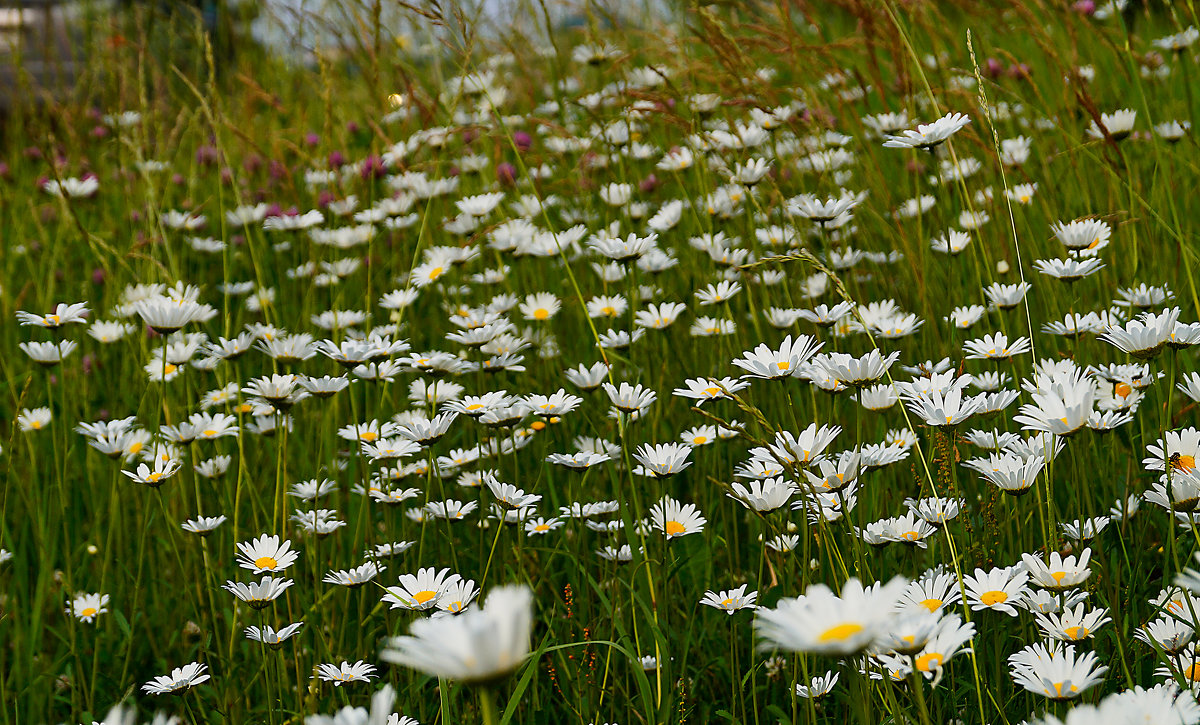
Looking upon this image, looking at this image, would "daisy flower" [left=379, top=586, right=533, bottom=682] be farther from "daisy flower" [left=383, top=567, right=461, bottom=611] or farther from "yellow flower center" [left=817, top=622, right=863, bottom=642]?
"daisy flower" [left=383, top=567, right=461, bottom=611]

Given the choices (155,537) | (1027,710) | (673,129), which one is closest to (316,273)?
(155,537)

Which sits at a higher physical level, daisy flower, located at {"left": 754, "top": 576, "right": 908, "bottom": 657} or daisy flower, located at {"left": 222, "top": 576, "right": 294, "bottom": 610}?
daisy flower, located at {"left": 222, "top": 576, "right": 294, "bottom": 610}

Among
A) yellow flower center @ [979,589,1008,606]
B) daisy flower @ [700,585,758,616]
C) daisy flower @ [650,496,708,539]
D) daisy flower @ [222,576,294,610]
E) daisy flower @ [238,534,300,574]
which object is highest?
daisy flower @ [650,496,708,539]

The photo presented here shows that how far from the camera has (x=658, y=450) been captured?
4.49 ft

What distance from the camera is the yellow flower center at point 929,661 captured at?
2.79 ft

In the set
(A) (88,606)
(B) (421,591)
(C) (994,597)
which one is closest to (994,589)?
(C) (994,597)

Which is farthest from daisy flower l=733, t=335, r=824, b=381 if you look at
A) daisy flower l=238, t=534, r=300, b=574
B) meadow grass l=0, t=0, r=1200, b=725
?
daisy flower l=238, t=534, r=300, b=574

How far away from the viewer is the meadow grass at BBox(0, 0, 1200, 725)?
3.58ft

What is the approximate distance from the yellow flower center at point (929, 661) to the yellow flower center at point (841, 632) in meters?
0.30

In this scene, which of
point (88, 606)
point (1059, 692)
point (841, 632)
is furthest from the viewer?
point (88, 606)

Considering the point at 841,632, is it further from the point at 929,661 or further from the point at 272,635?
the point at 272,635

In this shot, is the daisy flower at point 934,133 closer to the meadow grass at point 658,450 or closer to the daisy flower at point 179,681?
the meadow grass at point 658,450

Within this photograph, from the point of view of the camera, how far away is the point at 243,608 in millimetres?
1584

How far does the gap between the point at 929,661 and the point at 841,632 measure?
36 centimetres
